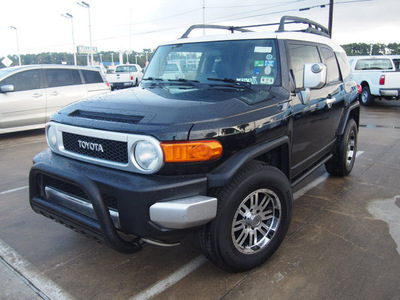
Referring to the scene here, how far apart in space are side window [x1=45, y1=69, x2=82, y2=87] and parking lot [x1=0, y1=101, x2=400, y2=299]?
16.2ft

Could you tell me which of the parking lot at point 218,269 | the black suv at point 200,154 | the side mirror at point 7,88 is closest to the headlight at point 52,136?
the black suv at point 200,154

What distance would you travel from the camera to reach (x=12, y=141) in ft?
25.6

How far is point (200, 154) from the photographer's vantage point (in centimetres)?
225

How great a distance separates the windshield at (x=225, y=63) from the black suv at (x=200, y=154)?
0.01 metres

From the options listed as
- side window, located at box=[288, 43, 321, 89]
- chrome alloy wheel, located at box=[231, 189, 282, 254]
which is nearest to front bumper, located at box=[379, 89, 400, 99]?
side window, located at box=[288, 43, 321, 89]

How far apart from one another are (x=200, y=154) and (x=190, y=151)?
0.24 ft

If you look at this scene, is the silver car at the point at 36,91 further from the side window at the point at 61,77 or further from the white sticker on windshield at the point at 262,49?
the white sticker on windshield at the point at 262,49

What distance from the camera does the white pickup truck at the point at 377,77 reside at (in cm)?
1269

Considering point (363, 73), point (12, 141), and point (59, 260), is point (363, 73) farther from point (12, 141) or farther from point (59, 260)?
point (59, 260)

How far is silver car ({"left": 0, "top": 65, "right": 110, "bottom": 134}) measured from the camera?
25.3 feet

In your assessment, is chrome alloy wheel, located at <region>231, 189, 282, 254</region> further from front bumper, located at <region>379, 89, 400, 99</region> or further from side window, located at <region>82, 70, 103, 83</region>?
front bumper, located at <region>379, 89, 400, 99</region>

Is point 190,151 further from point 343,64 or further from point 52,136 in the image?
point 343,64

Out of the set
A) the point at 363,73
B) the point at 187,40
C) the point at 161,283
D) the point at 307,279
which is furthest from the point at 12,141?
the point at 363,73

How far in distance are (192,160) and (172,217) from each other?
15.4 inches
